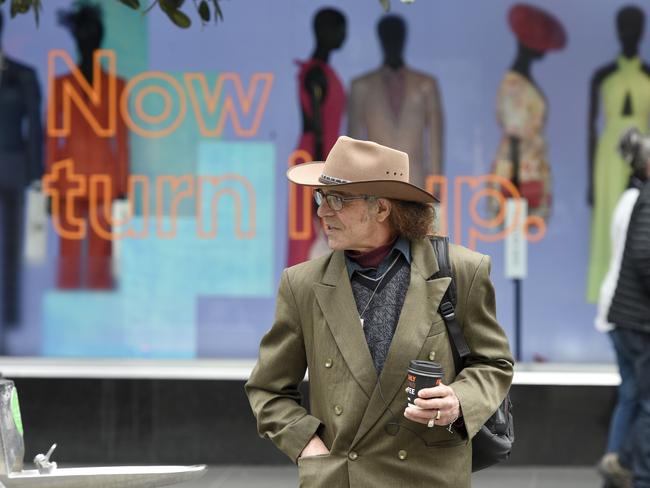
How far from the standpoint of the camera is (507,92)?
25.9 feet

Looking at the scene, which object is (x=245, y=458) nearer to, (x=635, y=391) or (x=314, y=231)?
(x=314, y=231)

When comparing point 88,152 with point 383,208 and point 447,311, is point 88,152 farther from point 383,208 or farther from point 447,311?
point 447,311

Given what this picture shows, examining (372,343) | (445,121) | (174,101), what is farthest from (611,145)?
(372,343)

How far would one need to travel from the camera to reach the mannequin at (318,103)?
7.91 meters

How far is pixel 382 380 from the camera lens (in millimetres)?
3199

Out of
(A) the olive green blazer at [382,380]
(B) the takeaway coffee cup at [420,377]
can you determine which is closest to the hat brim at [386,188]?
(A) the olive green blazer at [382,380]

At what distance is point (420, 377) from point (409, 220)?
1.99 feet

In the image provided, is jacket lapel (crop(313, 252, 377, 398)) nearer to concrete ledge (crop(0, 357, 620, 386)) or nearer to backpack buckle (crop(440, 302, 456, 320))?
backpack buckle (crop(440, 302, 456, 320))

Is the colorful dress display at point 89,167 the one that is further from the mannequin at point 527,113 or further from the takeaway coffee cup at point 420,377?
the takeaway coffee cup at point 420,377

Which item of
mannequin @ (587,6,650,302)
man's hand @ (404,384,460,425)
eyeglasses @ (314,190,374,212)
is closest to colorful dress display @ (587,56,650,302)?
mannequin @ (587,6,650,302)

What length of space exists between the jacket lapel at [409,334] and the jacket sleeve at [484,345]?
106 mm

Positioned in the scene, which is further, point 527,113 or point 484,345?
point 527,113

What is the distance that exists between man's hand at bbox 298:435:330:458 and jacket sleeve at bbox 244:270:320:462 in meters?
0.09

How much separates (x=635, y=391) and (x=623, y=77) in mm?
2409
